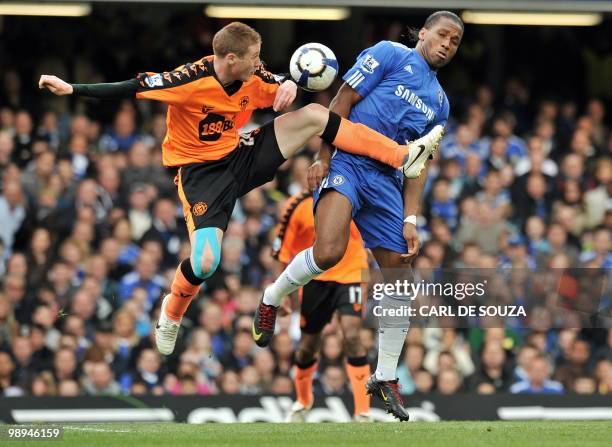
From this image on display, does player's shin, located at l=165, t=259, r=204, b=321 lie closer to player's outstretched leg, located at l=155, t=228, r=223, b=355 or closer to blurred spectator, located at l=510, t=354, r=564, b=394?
player's outstretched leg, located at l=155, t=228, r=223, b=355

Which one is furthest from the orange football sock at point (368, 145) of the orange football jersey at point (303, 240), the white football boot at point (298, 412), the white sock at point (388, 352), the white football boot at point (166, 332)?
the white football boot at point (298, 412)

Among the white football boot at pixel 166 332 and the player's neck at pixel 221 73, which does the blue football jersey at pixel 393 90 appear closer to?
the player's neck at pixel 221 73

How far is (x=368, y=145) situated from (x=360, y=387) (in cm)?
303

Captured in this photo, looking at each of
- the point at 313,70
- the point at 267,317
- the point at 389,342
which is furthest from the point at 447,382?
the point at 313,70

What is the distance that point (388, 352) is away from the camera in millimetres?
9695

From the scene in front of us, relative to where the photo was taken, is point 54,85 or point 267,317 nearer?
point 54,85

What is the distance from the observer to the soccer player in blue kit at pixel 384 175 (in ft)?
31.1

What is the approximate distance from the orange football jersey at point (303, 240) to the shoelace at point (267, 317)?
7.44 ft

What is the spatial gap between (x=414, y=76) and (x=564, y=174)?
724cm

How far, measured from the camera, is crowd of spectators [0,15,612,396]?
14016mm

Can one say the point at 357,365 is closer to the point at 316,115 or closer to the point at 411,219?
the point at 411,219

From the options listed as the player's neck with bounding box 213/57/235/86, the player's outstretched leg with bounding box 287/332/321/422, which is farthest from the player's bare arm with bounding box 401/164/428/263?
the player's outstretched leg with bounding box 287/332/321/422

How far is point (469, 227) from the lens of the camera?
51.4 ft

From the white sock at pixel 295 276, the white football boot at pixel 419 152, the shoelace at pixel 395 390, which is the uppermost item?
the white football boot at pixel 419 152
